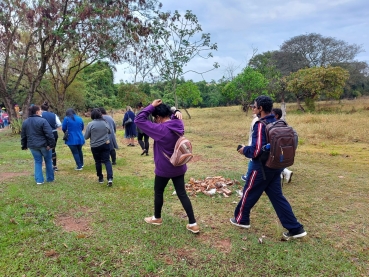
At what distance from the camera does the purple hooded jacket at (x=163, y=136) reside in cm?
339

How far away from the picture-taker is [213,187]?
546cm

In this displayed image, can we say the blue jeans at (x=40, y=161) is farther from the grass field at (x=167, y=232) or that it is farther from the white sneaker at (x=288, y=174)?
the white sneaker at (x=288, y=174)

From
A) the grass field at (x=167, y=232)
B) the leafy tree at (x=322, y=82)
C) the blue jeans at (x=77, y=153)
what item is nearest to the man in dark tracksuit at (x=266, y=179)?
the grass field at (x=167, y=232)

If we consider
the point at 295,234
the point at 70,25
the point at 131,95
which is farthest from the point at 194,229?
→ the point at 131,95

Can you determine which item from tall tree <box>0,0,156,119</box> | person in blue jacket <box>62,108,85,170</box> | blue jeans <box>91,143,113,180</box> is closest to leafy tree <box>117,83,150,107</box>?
tall tree <box>0,0,156,119</box>

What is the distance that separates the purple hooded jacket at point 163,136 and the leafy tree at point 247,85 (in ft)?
77.0

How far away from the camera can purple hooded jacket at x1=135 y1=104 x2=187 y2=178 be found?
339 cm

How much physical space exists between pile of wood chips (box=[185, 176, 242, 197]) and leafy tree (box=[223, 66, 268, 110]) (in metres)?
21.3

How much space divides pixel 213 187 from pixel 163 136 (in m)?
2.44

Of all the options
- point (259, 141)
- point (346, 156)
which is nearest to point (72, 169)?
point (259, 141)

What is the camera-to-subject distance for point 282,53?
38969 mm

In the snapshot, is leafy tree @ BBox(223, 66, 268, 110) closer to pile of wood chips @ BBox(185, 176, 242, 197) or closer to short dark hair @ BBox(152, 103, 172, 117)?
pile of wood chips @ BBox(185, 176, 242, 197)

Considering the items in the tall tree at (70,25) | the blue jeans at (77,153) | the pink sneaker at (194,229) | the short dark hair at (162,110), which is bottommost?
the pink sneaker at (194,229)

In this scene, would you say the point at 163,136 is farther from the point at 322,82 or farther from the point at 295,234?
the point at 322,82
